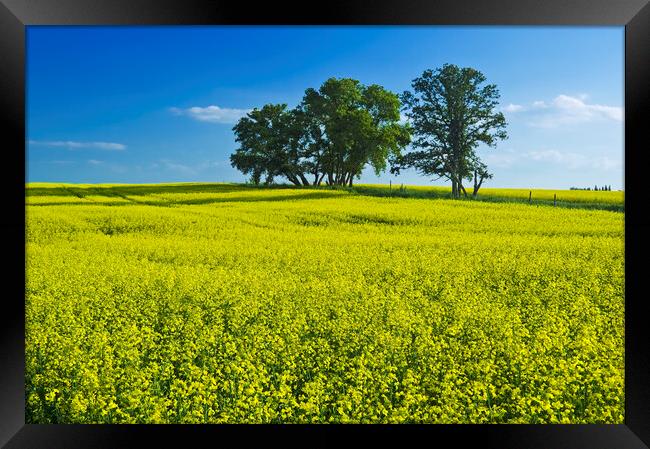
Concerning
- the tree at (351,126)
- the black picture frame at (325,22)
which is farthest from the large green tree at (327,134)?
the black picture frame at (325,22)

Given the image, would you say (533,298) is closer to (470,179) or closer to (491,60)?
(491,60)

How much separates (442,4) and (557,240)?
367 inches

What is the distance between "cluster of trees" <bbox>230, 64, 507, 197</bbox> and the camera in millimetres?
16422

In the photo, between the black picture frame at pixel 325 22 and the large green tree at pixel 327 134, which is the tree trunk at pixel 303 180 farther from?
the black picture frame at pixel 325 22

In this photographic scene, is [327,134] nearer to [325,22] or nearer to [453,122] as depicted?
[453,122]

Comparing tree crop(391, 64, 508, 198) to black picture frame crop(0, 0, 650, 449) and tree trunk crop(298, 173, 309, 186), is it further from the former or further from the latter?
black picture frame crop(0, 0, 650, 449)

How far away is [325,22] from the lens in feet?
13.2

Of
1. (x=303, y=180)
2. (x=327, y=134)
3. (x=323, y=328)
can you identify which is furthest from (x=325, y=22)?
(x=303, y=180)

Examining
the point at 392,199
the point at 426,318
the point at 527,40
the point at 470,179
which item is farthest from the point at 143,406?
the point at 470,179

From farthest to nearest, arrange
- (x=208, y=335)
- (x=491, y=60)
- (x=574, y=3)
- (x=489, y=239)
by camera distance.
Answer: (x=489, y=239), (x=491, y=60), (x=208, y=335), (x=574, y=3)

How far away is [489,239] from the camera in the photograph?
1170 centimetres

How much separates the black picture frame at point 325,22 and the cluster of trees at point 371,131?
11169 mm

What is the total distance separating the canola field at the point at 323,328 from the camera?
4.19m

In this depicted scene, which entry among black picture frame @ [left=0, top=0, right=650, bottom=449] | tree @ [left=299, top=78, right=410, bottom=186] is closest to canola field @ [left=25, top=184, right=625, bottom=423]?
black picture frame @ [left=0, top=0, right=650, bottom=449]
